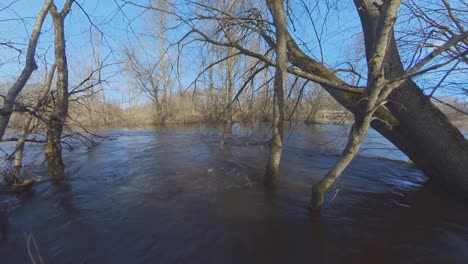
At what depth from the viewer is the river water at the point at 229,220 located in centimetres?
331

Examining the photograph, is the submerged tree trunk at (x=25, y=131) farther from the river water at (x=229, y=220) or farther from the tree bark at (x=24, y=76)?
the tree bark at (x=24, y=76)

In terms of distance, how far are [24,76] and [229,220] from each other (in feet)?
12.3

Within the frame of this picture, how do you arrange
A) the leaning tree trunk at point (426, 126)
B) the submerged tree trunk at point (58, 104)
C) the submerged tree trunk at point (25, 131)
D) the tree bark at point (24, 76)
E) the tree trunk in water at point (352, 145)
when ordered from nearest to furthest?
1. the tree bark at point (24, 76)
2. the tree trunk in water at point (352, 145)
3. the leaning tree trunk at point (426, 126)
4. the submerged tree trunk at point (25, 131)
5. the submerged tree trunk at point (58, 104)

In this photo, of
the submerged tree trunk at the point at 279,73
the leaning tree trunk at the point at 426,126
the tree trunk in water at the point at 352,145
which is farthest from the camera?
the submerged tree trunk at the point at 279,73

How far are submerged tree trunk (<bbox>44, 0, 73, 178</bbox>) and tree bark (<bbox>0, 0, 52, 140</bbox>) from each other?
266 centimetres

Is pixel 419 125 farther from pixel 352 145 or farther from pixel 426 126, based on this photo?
pixel 352 145

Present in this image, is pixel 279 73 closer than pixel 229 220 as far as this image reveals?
No

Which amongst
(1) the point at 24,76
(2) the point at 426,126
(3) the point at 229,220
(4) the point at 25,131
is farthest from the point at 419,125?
(4) the point at 25,131

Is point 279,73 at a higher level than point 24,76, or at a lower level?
higher

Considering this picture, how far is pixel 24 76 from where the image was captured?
345cm

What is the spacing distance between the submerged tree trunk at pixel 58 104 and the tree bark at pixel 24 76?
266 centimetres

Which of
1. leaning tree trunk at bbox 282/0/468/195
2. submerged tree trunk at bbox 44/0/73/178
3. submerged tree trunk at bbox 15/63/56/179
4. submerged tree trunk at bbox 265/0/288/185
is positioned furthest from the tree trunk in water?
submerged tree trunk at bbox 44/0/73/178

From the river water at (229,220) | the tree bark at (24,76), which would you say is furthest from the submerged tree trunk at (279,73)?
the tree bark at (24,76)

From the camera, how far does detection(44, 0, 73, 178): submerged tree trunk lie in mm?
6113
